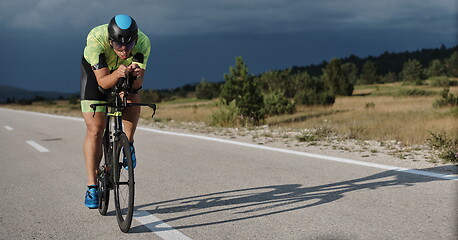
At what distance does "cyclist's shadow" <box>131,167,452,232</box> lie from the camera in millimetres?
4410

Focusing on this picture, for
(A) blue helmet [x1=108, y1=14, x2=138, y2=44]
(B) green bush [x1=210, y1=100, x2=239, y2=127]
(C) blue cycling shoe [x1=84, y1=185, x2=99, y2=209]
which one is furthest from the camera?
(B) green bush [x1=210, y1=100, x2=239, y2=127]

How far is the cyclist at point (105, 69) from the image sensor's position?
374 cm

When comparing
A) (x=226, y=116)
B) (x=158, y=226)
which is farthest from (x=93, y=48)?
(x=226, y=116)

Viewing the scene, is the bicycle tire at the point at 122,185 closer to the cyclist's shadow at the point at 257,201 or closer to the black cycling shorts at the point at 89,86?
the cyclist's shadow at the point at 257,201

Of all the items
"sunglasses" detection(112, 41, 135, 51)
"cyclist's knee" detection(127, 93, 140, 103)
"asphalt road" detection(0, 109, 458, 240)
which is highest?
"sunglasses" detection(112, 41, 135, 51)

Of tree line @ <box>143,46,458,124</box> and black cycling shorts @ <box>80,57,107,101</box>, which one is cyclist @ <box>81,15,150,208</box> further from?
tree line @ <box>143,46,458,124</box>

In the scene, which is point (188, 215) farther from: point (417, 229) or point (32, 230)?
point (417, 229)

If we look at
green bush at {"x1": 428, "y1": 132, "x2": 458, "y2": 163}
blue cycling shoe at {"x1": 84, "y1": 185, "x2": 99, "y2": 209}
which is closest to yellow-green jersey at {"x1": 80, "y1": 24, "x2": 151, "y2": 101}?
blue cycling shoe at {"x1": 84, "y1": 185, "x2": 99, "y2": 209}

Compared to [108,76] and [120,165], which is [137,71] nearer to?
[108,76]

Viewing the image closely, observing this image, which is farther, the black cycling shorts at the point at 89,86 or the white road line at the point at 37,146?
the white road line at the point at 37,146

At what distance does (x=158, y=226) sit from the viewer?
4125mm

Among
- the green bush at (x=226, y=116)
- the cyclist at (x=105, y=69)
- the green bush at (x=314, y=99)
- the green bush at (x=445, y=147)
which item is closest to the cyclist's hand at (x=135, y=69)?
the cyclist at (x=105, y=69)

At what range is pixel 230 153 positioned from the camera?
8617mm

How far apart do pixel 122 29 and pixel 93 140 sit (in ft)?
4.26
